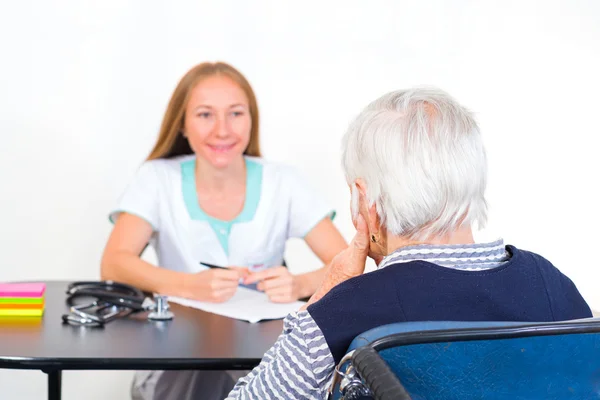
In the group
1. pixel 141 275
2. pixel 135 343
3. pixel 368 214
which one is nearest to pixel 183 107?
pixel 141 275

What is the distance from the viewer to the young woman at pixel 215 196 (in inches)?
109

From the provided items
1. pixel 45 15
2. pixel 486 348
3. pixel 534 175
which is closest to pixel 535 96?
pixel 534 175

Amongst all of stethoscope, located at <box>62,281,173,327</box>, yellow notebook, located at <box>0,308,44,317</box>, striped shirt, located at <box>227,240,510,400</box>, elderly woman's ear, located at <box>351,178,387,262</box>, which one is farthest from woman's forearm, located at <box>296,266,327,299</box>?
striped shirt, located at <box>227,240,510,400</box>

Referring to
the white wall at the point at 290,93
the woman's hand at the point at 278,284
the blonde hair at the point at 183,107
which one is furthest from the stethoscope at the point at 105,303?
the white wall at the point at 290,93

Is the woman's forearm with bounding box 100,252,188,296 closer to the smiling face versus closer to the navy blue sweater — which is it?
the smiling face

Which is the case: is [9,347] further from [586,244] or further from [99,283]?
[586,244]

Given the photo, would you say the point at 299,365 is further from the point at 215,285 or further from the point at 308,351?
the point at 215,285

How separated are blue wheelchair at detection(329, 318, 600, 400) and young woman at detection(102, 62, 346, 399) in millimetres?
1637

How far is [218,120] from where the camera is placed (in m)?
2.80

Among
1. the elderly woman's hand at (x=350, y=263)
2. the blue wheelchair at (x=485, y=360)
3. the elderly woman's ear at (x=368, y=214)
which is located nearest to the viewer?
the blue wheelchair at (x=485, y=360)

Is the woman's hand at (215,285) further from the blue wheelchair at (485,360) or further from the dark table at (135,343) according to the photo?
the blue wheelchair at (485,360)

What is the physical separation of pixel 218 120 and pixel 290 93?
1351 millimetres

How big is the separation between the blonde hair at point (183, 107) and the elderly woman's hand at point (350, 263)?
1401mm

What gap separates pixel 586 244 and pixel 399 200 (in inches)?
132
